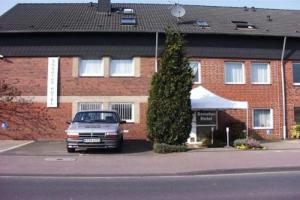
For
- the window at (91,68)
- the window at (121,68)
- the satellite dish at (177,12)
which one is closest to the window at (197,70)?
the satellite dish at (177,12)

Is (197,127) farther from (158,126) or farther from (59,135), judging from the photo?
(59,135)

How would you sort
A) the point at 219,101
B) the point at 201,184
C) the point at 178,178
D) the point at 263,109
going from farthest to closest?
the point at 263,109
the point at 219,101
the point at 178,178
the point at 201,184

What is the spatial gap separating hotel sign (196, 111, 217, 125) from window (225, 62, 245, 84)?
132 inches

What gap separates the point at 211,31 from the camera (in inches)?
1067

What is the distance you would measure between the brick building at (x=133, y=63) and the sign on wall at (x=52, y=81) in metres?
0.17

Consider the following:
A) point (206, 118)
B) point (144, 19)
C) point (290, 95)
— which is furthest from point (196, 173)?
point (144, 19)

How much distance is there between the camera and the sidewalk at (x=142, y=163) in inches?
544

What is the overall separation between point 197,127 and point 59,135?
7265mm

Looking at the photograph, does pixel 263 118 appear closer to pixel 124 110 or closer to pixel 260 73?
pixel 260 73

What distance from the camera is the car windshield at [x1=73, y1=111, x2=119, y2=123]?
65.3ft

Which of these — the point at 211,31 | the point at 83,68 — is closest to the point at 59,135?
the point at 83,68

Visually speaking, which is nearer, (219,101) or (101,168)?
(101,168)

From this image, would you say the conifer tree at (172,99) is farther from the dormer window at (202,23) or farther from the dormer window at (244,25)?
the dormer window at (244,25)

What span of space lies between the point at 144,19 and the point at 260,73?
24.1 ft
